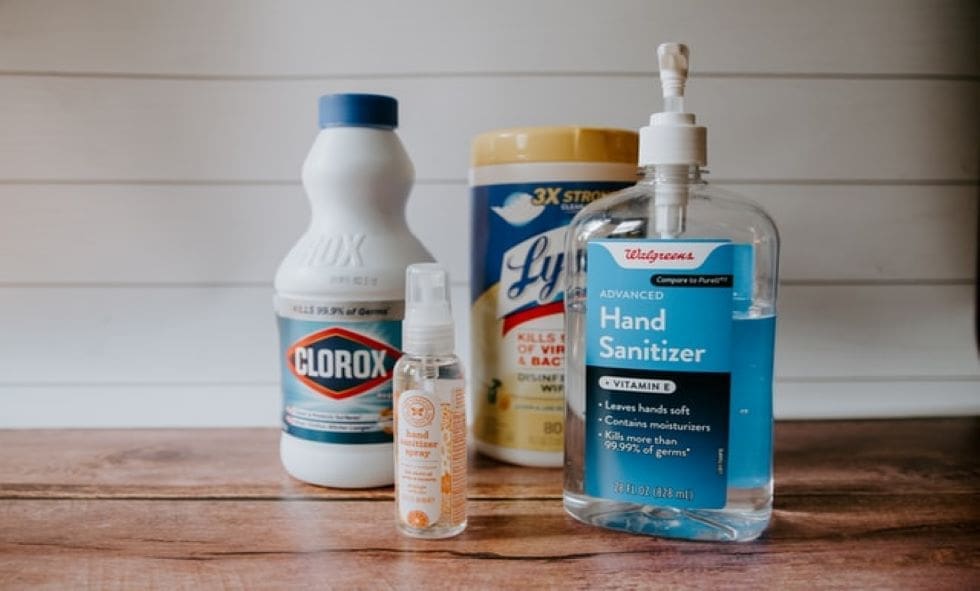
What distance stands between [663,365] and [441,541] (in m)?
0.18

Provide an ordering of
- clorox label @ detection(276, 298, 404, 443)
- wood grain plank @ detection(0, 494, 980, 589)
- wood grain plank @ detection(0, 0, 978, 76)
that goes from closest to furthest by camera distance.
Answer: wood grain plank @ detection(0, 494, 980, 589), clorox label @ detection(276, 298, 404, 443), wood grain plank @ detection(0, 0, 978, 76)

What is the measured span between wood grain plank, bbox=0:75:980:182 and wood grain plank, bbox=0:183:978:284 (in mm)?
20

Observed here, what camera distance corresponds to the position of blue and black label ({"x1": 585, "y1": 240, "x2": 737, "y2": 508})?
1.66 ft

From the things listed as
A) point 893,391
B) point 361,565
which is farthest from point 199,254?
point 893,391

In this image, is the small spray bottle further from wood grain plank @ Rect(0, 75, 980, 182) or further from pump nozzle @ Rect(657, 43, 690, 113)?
wood grain plank @ Rect(0, 75, 980, 182)

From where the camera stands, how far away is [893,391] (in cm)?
83

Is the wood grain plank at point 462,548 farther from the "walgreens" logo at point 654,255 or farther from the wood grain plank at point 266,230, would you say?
the wood grain plank at point 266,230

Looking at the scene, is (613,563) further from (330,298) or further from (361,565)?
(330,298)

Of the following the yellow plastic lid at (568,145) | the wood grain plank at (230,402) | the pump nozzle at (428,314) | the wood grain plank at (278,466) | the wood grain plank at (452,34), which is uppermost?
the wood grain plank at (452,34)

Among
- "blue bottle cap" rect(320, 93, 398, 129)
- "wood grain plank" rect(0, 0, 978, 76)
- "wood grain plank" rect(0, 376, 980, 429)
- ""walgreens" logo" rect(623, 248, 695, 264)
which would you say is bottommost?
"wood grain plank" rect(0, 376, 980, 429)

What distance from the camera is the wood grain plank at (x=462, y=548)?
468mm

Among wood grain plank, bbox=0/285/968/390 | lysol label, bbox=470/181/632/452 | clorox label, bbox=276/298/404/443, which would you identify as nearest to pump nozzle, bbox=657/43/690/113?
lysol label, bbox=470/181/632/452

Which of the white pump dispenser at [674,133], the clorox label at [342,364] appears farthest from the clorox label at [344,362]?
the white pump dispenser at [674,133]

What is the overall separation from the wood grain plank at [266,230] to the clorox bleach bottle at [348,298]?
0.67ft
